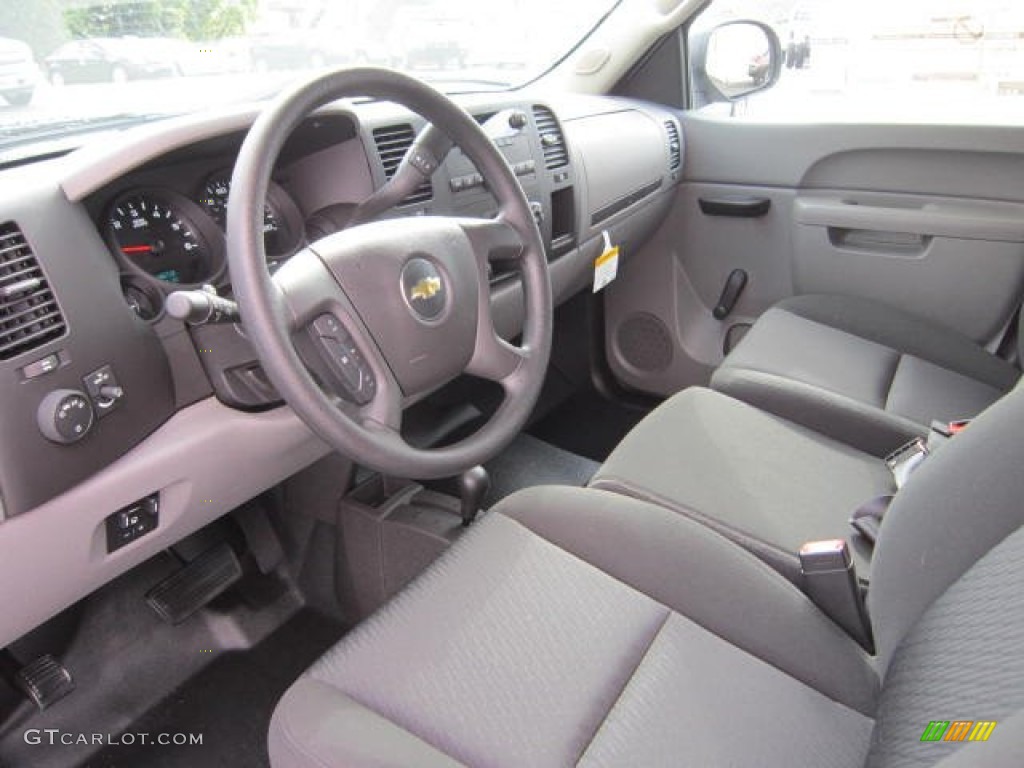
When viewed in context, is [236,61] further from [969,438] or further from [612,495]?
[969,438]

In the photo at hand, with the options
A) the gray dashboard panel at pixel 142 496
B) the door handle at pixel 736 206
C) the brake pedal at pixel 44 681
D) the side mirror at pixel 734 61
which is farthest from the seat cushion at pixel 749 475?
the side mirror at pixel 734 61

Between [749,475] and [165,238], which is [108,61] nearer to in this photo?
[165,238]

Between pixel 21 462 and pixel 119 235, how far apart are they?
1.04ft

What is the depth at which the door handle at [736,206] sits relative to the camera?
2.11 meters

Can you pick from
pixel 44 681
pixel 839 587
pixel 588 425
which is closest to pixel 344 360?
pixel 839 587

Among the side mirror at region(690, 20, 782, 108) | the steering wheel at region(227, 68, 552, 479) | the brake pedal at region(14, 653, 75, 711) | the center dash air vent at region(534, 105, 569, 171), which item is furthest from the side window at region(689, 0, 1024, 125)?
the brake pedal at region(14, 653, 75, 711)

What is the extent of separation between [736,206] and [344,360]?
1454mm

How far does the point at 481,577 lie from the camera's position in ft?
3.27

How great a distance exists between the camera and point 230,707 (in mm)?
1478

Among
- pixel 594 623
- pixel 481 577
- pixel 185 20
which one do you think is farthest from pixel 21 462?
pixel 185 20

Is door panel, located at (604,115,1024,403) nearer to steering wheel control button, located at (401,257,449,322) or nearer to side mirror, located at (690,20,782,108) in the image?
side mirror, located at (690,20,782,108)

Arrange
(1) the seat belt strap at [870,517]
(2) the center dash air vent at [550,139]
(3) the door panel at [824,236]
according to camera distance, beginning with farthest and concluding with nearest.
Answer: (3) the door panel at [824,236] → (2) the center dash air vent at [550,139] → (1) the seat belt strap at [870,517]

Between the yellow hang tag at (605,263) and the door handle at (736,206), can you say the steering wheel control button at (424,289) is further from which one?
the door handle at (736,206)

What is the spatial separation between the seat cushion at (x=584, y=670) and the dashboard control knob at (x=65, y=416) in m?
0.36
